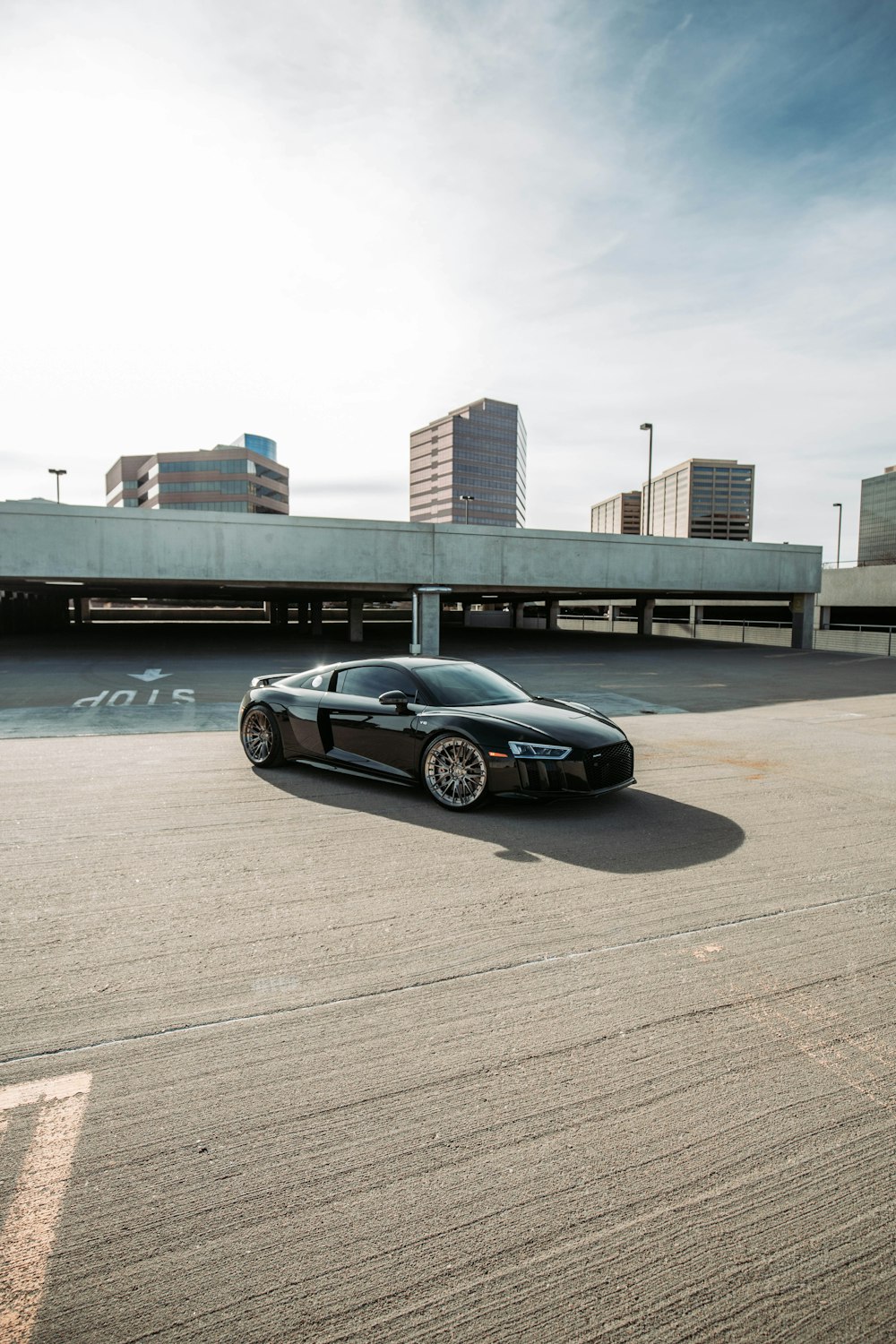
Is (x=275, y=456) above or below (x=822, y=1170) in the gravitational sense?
above

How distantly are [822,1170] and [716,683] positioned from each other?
58.6 ft

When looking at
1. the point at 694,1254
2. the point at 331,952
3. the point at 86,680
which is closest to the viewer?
the point at 694,1254

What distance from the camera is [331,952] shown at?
4.02 meters

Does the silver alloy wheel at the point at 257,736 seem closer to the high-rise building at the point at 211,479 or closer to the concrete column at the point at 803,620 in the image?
the concrete column at the point at 803,620

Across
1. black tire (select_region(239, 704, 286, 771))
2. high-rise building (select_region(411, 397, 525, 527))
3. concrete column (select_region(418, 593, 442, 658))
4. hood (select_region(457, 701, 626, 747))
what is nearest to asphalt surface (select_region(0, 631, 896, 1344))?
hood (select_region(457, 701, 626, 747))

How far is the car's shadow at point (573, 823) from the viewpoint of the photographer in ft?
18.3

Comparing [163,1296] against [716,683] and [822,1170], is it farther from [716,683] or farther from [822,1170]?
[716,683]

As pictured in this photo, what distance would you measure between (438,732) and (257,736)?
101 inches

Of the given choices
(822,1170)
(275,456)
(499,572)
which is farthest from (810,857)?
(275,456)

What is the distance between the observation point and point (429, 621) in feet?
82.5

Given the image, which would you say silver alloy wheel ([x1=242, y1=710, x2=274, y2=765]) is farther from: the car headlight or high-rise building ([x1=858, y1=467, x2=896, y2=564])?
high-rise building ([x1=858, y1=467, x2=896, y2=564])

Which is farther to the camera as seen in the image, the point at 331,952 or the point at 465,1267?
the point at 331,952

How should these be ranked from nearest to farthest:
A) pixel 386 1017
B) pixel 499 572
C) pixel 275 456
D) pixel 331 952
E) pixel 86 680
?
pixel 386 1017 → pixel 331 952 → pixel 86 680 → pixel 499 572 → pixel 275 456

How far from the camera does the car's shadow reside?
558 cm
